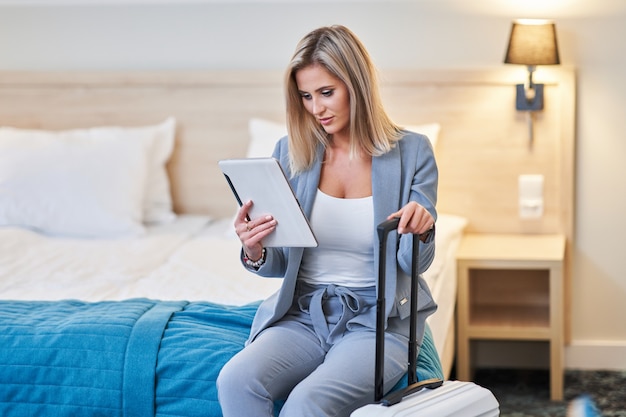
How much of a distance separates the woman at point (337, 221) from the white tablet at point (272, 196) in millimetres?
23

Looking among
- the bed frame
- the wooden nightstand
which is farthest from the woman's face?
the bed frame

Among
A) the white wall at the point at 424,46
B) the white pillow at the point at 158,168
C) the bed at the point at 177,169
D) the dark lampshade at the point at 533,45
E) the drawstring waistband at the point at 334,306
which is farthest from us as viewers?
the white pillow at the point at 158,168

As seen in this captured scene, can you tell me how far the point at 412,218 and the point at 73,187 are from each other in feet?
5.98

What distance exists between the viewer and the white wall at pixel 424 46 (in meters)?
3.23

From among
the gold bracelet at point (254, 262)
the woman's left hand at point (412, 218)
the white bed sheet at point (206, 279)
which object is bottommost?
the white bed sheet at point (206, 279)

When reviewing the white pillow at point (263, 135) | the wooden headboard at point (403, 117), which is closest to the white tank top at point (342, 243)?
the white pillow at point (263, 135)

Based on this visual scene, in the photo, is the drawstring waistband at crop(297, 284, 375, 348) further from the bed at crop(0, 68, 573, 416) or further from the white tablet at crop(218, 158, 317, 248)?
the bed at crop(0, 68, 573, 416)

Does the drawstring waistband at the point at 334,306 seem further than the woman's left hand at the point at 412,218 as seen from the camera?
Yes

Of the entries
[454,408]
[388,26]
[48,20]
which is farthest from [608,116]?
A: [48,20]

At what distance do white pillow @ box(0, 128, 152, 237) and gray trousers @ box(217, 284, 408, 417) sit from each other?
142 cm

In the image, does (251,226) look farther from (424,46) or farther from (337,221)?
(424,46)

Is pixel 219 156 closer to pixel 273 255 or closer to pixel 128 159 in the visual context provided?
pixel 128 159

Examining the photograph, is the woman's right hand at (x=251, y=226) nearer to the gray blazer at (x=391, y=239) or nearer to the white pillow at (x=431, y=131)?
the gray blazer at (x=391, y=239)

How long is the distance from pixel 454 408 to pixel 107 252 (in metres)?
1.64
